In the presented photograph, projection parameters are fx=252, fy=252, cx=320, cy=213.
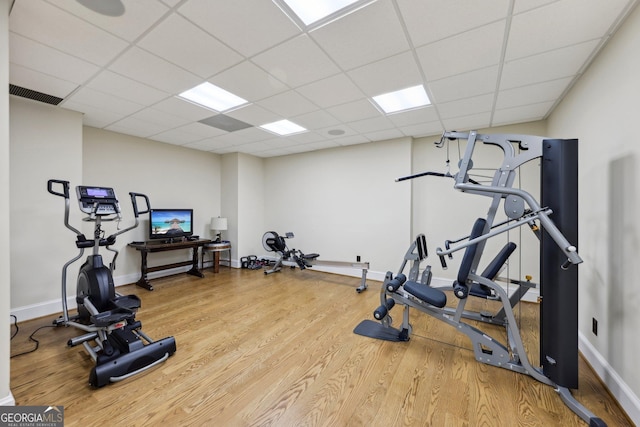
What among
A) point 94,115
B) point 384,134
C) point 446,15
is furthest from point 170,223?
point 446,15

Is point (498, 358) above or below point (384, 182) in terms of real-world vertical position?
below

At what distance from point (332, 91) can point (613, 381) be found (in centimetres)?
329

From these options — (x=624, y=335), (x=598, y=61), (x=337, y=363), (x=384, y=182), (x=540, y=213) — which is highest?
(x=598, y=61)

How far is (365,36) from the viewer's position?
1867 mm

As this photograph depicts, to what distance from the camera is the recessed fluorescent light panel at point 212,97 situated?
2775mm

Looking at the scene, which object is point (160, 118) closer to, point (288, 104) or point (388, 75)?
point (288, 104)

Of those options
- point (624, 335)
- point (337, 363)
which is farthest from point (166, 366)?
point (624, 335)

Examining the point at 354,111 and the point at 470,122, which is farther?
the point at 470,122

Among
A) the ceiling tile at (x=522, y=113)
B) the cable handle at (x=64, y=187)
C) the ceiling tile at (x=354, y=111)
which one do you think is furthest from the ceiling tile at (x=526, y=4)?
the cable handle at (x=64, y=187)

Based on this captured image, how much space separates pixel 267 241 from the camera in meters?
5.05

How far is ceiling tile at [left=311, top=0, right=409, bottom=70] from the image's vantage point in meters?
1.67

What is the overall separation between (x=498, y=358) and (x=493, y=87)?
101 inches

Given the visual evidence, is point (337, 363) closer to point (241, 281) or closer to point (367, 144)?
point (241, 281)

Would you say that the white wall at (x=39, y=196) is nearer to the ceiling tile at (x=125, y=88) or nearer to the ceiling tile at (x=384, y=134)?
the ceiling tile at (x=125, y=88)
